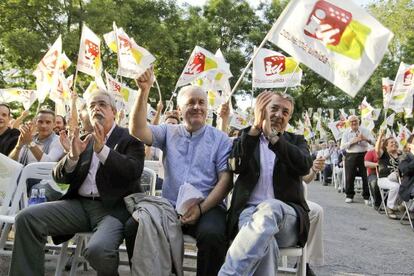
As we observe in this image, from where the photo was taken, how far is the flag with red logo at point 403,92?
10.1 meters

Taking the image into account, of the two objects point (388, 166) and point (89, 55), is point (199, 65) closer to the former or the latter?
point (89, 55)

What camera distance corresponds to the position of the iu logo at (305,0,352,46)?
384cm

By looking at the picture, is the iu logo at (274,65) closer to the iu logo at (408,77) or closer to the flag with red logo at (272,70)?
the flag with red logo at (272,70)

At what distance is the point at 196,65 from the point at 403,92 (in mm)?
4344

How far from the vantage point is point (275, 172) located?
3.62 meters

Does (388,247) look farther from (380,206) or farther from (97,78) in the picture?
(97,78)

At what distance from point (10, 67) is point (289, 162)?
21186 mm

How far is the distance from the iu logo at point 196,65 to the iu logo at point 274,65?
45.9 inches

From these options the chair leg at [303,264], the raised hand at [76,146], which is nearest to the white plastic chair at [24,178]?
the raised hand at [76,146]

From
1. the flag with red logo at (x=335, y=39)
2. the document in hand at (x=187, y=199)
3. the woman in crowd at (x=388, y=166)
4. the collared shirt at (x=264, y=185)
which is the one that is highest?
the flag with red logo at (x=335, y=39)

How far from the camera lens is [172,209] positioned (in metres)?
3.56

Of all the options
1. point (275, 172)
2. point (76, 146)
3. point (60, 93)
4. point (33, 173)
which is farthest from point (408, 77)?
point (76, 146)

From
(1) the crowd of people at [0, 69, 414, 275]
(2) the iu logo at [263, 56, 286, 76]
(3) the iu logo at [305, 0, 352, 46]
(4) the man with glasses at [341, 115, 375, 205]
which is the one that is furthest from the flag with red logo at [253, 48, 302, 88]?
(1) the crowd of people at [0, 69, 414, 275]

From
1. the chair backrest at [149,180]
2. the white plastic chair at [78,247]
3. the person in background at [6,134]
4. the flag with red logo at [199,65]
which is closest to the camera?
the white plastic chair at [78,247]
